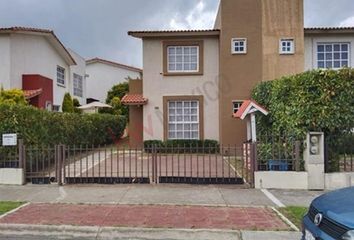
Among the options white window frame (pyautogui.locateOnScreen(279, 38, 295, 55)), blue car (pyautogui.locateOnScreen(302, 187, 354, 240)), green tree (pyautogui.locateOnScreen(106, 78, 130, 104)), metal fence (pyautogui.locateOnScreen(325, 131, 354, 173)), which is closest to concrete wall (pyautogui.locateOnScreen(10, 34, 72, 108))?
green tree (pyautogui.locateOnScreen(106, 78, 130, 104))

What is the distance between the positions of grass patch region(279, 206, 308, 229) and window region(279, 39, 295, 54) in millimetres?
12365

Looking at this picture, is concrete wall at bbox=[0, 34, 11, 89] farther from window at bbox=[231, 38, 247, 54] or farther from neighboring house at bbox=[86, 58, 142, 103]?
neighboring house at bbox=[86, 58, 142, 103]

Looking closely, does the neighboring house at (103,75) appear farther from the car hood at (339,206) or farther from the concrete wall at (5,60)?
the car hood at (339,206)

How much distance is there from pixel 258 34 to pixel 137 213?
1360 cm

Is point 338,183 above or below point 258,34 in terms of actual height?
below

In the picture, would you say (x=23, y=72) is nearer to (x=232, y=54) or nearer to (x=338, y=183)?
(x=232, y=54)

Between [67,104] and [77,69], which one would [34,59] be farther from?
[77,69]

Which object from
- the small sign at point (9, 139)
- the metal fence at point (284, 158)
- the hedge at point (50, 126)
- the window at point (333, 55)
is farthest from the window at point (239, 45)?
the small sign at point (9, 139)

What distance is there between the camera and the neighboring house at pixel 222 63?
19312 mm

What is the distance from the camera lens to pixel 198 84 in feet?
65.5

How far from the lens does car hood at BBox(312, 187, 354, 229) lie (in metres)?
4.00

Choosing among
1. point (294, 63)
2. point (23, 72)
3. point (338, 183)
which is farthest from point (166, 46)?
point (338, 183)

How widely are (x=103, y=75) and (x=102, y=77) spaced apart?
229 mm

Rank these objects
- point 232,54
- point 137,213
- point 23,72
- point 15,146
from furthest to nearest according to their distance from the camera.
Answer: point 23,72 → point 232,54 → point 15,146 → point 137,213
